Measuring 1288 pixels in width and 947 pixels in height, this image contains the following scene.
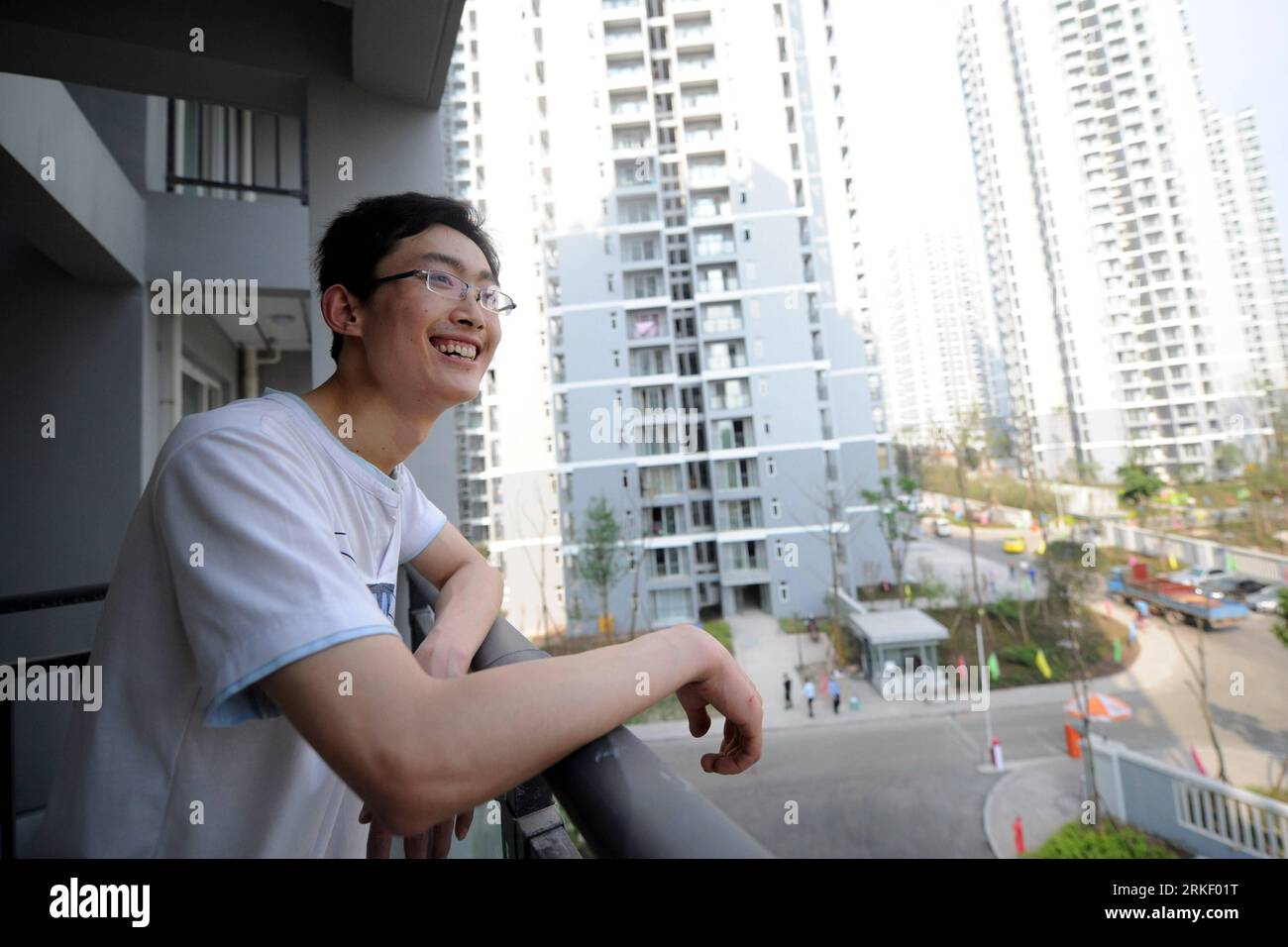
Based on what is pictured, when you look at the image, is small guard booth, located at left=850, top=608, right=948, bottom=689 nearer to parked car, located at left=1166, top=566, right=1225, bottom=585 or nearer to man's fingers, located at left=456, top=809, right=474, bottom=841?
parked car, located at left=1166, top=566, right=1225, bottom=585

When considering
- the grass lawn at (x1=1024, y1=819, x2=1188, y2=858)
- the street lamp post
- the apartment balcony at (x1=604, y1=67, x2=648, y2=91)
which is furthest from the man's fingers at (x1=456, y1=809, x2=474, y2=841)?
the apartment balcony at (x1=604, y1=67, x2=648, y2=91)

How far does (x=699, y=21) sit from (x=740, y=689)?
14.6m

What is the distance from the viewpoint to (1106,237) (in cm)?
1109

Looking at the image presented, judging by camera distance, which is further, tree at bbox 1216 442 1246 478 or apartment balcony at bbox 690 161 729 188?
apartment balcony at bbox 690 161 729 188

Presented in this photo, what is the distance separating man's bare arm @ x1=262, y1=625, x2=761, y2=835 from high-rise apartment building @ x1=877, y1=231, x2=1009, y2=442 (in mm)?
12924

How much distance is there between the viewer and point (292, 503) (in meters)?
0.27

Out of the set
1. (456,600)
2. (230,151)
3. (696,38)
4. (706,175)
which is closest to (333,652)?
(456,600)

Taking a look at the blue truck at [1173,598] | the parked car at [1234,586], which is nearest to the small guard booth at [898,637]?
the blue truck at [1173,598]

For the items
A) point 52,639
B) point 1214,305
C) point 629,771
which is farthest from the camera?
point 1214,305

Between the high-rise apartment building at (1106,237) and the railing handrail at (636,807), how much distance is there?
12060 mm

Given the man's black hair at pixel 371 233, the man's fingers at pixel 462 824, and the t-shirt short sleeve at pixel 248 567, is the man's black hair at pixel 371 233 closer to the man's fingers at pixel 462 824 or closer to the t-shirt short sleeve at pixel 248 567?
the t-shirt short sleeve at pixel 248 567

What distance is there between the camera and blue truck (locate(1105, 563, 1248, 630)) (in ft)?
33.1
